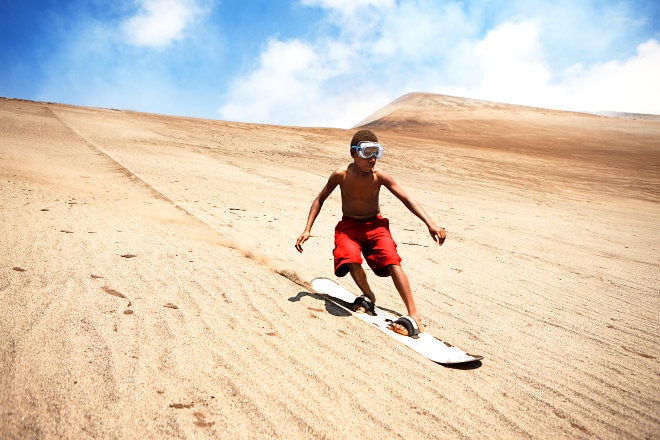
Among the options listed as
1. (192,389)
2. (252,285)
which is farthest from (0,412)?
(252,285)

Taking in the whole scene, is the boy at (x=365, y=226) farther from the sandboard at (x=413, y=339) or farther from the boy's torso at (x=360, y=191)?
the sandboard at (x=413, y=339)

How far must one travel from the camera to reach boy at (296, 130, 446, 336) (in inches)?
146

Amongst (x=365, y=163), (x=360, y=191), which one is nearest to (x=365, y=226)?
(x=360, y=191)

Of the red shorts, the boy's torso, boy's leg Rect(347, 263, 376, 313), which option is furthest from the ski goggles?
boy's leg Rect(347, 263, 376, 313)

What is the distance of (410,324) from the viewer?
3482mm

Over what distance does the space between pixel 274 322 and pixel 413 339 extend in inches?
48.8

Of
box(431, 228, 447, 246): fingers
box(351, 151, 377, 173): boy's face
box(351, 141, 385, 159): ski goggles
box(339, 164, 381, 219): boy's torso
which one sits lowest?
box(431, 228, 447, 246): fingers

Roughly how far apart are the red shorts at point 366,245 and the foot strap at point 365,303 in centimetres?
35

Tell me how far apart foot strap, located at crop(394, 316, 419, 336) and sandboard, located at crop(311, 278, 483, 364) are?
51mm

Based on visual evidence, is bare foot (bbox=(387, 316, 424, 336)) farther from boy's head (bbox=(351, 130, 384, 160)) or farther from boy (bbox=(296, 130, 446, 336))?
boy's head (bbox=(351, 130, 384, 160))

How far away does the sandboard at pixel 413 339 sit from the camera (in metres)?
3.13

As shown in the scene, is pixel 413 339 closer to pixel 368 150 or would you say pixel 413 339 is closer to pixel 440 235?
pixel 440 235

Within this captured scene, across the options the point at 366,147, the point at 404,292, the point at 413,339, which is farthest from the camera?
the point at 366,147

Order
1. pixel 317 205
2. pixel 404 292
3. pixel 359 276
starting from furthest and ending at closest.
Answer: pixel 317 205 → pixel 359 276 → pixel 404 292
